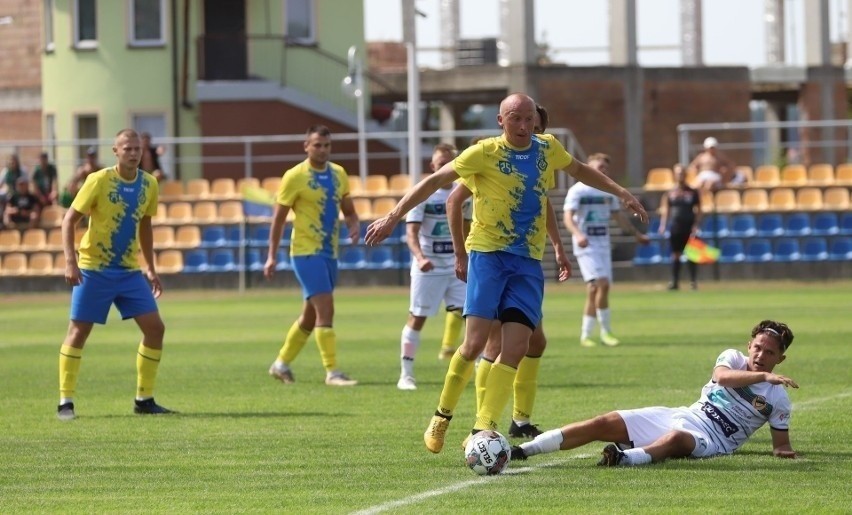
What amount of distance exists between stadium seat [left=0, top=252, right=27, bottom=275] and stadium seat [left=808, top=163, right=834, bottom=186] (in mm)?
16890

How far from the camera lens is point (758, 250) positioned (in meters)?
33.1

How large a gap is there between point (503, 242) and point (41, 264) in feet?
90.3

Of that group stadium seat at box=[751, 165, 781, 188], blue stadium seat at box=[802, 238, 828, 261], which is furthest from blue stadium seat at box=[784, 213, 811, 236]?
stadium seat at box=[751, 165, 781, 188]

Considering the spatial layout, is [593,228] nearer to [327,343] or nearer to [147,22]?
[327,343]

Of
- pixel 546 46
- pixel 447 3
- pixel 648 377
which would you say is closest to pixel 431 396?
pixel 648 377

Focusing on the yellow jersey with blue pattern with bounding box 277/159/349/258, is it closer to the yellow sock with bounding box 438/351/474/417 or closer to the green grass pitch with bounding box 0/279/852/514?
the green grass pitch with bounding box 0/279/852/514


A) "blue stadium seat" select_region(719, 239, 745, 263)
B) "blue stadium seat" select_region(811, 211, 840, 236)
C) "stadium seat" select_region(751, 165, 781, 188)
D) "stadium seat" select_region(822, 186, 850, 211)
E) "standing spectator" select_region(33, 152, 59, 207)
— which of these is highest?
"standing spectator" select_region(33, 152, 59, 207)

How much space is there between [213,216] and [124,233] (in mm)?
23786

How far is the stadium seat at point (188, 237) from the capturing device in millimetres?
35406

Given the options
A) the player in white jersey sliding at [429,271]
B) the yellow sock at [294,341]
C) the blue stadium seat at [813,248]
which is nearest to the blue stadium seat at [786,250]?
the blue stadium seat at [813,248]

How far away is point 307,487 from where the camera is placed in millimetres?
8812

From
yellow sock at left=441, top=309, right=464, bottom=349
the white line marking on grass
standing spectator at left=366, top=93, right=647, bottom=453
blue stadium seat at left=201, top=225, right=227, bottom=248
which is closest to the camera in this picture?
the white line marking on grass

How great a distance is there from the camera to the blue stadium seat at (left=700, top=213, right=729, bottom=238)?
33.2m

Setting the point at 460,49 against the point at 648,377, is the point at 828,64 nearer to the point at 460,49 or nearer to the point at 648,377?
the point at 460,49
